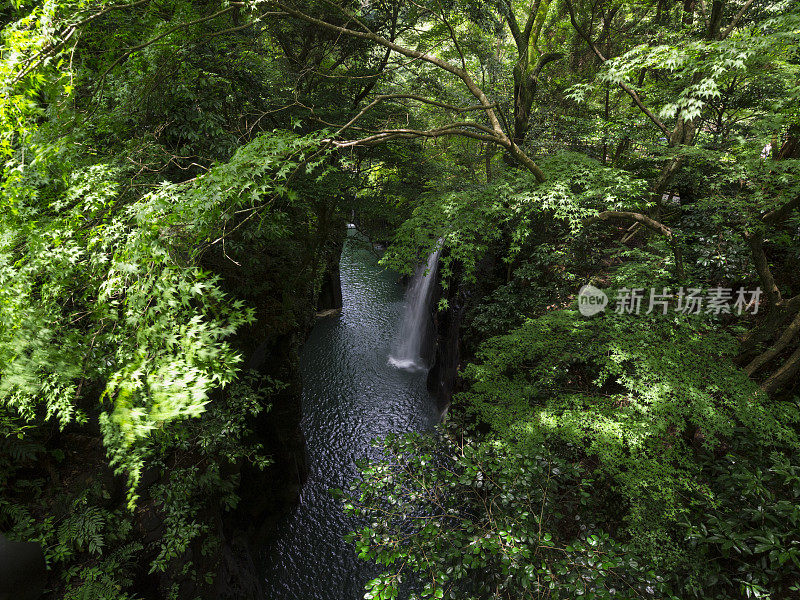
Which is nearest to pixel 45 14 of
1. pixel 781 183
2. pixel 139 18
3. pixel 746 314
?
pixel 139 18

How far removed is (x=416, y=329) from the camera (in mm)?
15578

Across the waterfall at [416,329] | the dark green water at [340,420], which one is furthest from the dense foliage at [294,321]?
the waterfall at [416,329]

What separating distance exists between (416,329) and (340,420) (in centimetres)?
562

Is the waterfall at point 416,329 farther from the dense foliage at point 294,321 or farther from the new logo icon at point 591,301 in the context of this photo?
the new logo icon at point 591,301

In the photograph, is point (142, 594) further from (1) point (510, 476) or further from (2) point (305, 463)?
(1) point (510, 476)

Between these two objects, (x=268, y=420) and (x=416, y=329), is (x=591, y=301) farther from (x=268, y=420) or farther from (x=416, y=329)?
(x=416, y=329)

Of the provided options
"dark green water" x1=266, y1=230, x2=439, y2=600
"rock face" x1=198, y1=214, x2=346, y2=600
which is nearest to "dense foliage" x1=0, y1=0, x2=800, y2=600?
"rock face" x1=198, y1=214, x2=346, y2=600

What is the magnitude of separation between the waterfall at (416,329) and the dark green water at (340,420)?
0.46 metres

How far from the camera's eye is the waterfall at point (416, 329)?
1455 centimetres

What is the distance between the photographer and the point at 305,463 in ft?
31.7

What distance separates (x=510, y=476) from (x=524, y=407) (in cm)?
134

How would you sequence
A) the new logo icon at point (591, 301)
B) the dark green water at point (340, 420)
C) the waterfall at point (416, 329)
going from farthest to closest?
the waterfall at point (416, 329), the dark green water at point (340, 420), the new logo icon at point (591, 301)

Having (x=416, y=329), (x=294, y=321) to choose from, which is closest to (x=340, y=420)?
(x=294, y=321)

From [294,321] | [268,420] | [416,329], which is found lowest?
[268,420]
